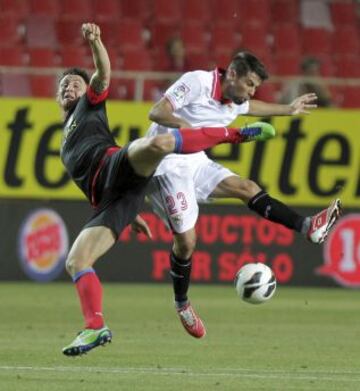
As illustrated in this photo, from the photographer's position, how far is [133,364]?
935 cm

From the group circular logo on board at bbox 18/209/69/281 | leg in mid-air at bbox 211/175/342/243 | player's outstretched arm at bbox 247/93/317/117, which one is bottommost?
circular logo on board at bbox 18/209/69/281

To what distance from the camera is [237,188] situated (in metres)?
10.6

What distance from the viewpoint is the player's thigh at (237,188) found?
10552 millimetres

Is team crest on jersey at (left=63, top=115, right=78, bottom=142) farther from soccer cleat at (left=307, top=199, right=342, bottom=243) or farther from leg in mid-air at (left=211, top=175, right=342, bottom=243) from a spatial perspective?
soccer cleat at (left=307, top=199, right=342, bottom=243)

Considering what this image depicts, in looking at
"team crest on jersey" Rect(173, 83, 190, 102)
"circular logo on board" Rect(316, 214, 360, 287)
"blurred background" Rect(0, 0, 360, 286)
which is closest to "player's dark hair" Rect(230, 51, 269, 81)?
"team crest on jersey" Rect(173, 83, 190, 102)

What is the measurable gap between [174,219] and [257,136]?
1.71m

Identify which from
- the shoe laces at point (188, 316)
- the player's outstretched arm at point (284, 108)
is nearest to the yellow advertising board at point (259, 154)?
the player's outstretched arm at point (284, 108)

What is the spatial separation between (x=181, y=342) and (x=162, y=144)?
2.79m

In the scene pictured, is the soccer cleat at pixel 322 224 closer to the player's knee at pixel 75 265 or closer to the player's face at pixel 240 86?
the player's face at pixel 240 86

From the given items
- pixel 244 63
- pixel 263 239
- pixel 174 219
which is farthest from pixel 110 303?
pixel 244 63

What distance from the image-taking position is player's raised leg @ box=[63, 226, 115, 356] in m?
8.37

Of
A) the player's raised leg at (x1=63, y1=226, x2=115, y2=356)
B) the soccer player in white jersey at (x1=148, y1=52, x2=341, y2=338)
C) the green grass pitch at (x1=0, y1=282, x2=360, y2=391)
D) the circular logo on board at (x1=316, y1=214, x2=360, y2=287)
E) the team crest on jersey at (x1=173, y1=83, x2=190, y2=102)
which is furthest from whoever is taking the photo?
the circular logo on board at (x1=316, y1=214, x2=360, y2=287)

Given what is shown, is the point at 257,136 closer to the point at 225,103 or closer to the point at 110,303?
the point at 225,103

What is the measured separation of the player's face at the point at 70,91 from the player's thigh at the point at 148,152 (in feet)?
2.96
